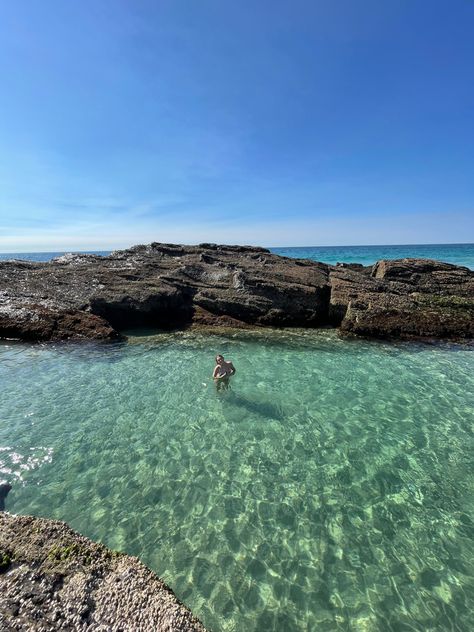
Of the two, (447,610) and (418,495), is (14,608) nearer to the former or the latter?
(447,610)

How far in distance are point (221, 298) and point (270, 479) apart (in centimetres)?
1298

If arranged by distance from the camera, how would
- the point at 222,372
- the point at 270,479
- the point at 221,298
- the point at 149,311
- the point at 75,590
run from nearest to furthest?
1. the point at 75,590
2. the point at 270,479
3. the point at 222,372
4. the point at 149,311
5. the point at 221,298

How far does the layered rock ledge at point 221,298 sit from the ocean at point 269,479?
3992 mm

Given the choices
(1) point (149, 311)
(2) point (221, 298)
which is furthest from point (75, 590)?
(2) point (221, 298)

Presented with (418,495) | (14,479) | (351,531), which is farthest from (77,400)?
(418,495)

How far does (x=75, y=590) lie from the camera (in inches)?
152

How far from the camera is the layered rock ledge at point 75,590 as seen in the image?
3.55 m

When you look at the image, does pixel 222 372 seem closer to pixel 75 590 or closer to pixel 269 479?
pixel 269 479

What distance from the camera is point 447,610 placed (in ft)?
15.3

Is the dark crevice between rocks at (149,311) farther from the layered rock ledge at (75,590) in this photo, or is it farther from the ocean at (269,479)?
the layered rock ledge at (75,590)

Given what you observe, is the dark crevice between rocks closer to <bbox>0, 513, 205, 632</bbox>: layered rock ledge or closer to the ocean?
the ocean

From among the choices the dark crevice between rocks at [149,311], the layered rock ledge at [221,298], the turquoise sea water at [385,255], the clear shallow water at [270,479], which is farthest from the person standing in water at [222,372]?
the turquoise sea water at [385,255]

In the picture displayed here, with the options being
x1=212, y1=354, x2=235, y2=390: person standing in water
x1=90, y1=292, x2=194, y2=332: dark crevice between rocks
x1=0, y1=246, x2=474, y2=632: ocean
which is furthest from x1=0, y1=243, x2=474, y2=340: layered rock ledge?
x1=212, y1=354, x2=235, y2=390: person standing in water

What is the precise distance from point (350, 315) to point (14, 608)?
1611 centimetres
